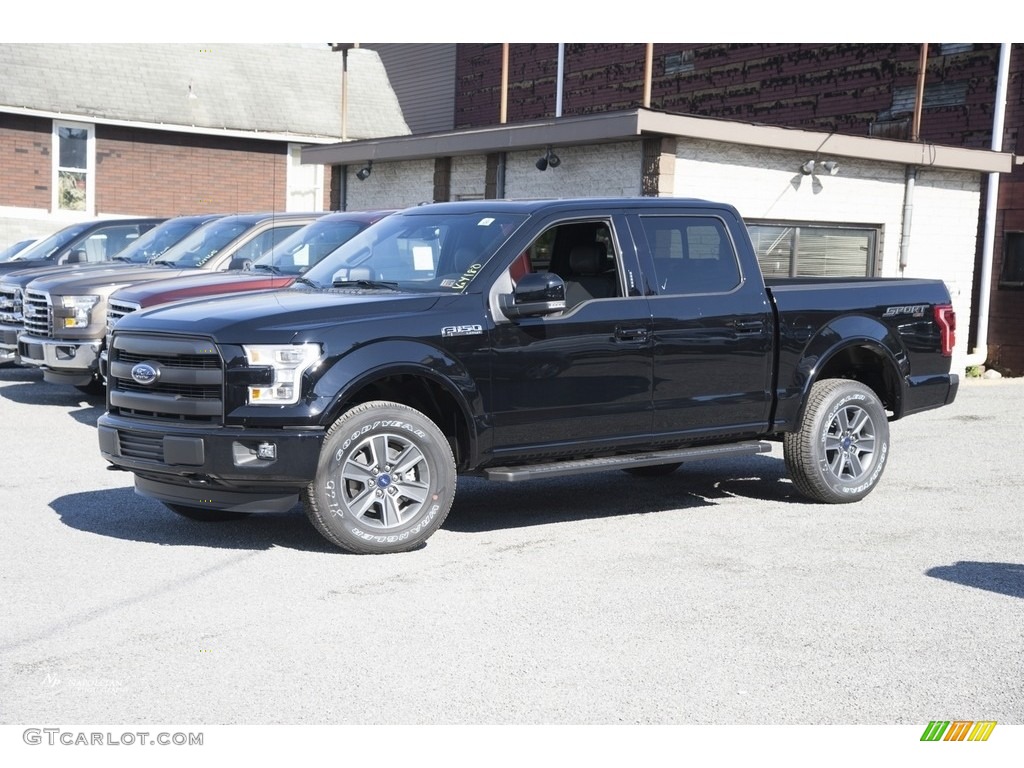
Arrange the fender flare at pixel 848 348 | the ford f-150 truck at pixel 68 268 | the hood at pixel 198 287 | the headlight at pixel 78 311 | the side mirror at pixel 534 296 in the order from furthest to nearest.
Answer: the ford f-150 truck at pixel 68 268
the headlight at pixel 78 311
the hood at pixel 198 287
the fender flare at pixel 848 348
the side mirror at pixel 534 296

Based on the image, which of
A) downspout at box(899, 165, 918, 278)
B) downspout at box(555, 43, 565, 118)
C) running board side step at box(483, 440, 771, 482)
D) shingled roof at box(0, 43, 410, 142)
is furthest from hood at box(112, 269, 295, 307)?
shingled roof at box(0, 43, 410, 142)

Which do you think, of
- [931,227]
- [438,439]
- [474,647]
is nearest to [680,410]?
[438,439]

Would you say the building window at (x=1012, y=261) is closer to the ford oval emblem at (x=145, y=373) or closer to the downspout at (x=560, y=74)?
the downspout at (x=560, y=74)

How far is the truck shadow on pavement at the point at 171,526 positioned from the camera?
7.52m

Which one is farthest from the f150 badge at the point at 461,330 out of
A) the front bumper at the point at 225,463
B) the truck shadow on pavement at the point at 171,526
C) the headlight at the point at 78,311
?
the headlight at the point at 78,311

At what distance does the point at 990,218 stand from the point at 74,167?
65.0 ft

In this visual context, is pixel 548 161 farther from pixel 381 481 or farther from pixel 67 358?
pixel 381 481

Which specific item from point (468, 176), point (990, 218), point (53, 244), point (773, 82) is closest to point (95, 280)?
point (53, 244)

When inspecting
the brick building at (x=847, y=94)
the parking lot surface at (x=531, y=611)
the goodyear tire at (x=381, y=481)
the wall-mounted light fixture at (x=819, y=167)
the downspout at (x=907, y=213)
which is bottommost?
the parking lot surface at (x=531, y=611)

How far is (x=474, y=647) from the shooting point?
17.9 ft

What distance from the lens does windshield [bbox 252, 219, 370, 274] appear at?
12422 millimetres

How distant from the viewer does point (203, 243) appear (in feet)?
47.0

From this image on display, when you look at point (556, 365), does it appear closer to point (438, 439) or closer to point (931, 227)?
point (438, 439)

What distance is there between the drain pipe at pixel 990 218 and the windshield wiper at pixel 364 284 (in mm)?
13834
